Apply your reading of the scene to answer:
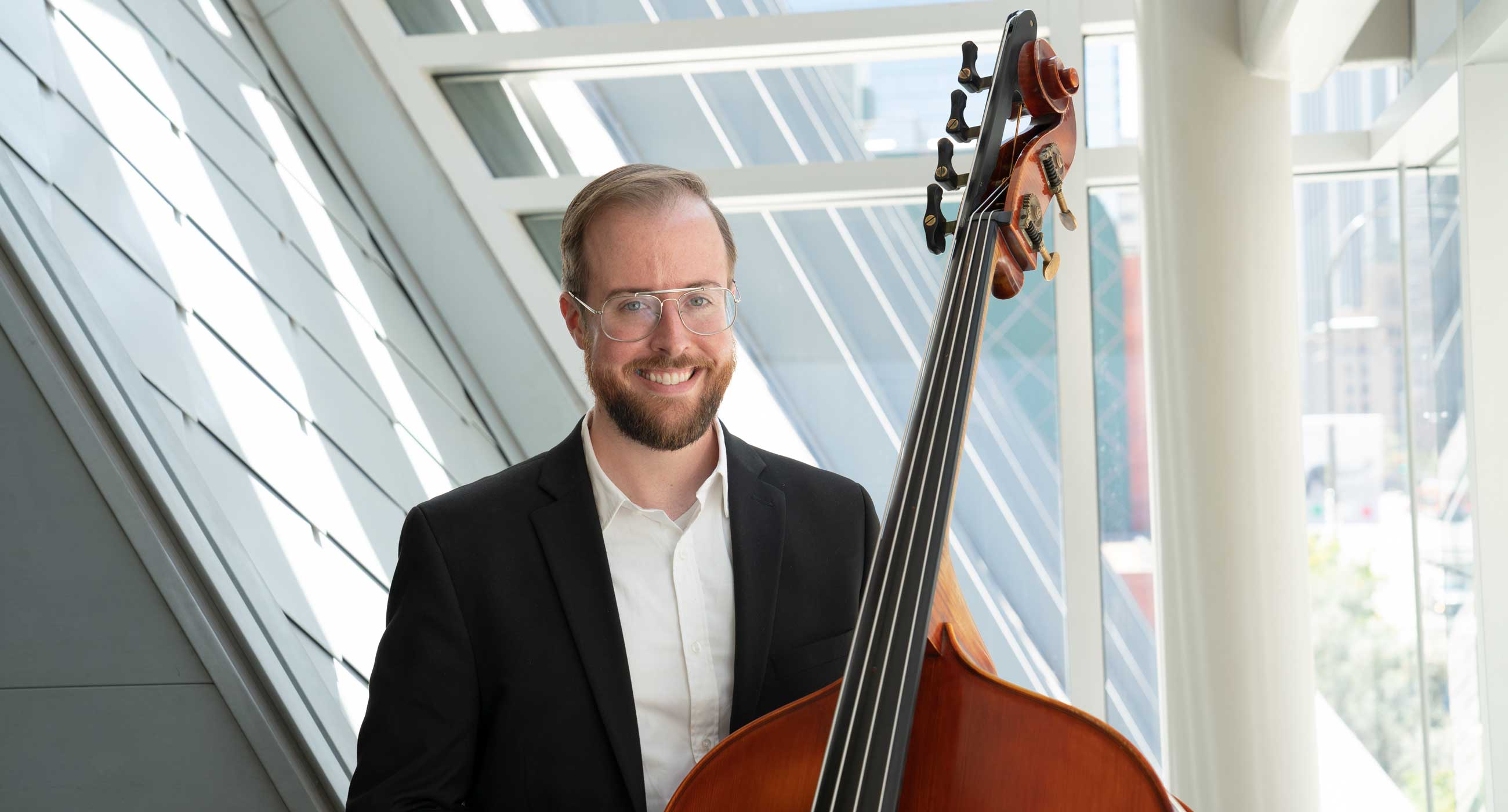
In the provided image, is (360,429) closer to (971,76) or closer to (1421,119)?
(971,76)

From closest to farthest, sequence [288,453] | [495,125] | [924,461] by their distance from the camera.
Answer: [924,461], [288,453], [495,125]

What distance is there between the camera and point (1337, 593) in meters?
2.91


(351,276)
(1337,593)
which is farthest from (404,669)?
(1337,593)

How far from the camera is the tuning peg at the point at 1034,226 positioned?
1088 millimetres

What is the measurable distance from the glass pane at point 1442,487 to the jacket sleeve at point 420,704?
2.23 m

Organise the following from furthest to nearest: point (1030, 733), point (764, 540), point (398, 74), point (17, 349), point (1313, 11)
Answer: point (398, 74) → point (1313, 11) → point (17, 349) → point (764, 540) → point (1030, 733)

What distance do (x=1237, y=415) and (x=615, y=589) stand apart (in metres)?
1.65

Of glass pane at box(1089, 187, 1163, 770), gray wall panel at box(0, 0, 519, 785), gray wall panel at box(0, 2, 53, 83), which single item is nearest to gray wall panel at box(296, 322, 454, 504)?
gray wall panel at box(0, 0, 519, 785)

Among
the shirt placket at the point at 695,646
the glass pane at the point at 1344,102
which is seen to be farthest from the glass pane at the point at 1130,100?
the shirt placket at the point at 695,646

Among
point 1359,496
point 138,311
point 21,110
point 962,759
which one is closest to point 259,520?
point 138,311

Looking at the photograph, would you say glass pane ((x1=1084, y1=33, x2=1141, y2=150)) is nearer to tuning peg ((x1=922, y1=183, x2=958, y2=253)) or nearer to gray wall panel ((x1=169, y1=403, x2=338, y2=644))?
tuning peg ((x1=922, y1=183, x2=958, y2=253))

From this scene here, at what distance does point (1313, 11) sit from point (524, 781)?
1.97 m

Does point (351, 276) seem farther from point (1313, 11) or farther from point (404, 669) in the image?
point (1313, 11)

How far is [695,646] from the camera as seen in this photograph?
3.65 feet
